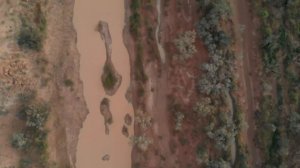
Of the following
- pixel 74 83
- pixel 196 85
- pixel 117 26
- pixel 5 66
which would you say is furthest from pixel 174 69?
pixel 5 66

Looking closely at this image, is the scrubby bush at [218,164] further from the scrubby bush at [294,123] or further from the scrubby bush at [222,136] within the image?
the scrubby bush at [294,123]

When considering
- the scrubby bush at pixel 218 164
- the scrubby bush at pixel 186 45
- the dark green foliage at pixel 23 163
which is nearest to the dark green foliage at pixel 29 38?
the dark green foliage at pixel 23 163

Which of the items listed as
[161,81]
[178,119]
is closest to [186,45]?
[161,81]

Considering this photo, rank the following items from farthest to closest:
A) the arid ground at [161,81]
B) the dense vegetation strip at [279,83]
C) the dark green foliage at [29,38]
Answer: the dense vegetation strip at [279,83], the arid ground at [161,81], the dark green foliage at [29,38]

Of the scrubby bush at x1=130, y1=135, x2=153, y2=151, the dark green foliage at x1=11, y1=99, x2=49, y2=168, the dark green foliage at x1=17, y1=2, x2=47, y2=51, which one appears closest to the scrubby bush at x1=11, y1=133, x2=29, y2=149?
the dark green foliage at x1=11, y1=99, x2=49, y2=168

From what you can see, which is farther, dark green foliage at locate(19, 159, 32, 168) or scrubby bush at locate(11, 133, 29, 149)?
dark green foliage at locate(19, 159, 32, 168)

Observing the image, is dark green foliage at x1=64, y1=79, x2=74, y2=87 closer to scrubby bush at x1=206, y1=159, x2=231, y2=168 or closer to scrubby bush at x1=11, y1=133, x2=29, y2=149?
scrubby bush at x1=11, y1=133, x2=29, y2=149
